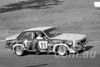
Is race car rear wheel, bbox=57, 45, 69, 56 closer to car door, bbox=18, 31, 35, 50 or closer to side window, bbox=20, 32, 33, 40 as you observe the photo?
car door, bbox=18, 31, 35, 50

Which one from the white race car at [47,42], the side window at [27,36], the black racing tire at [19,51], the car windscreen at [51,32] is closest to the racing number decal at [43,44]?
the white race car at [47,42]

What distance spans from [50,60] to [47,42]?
1258mm

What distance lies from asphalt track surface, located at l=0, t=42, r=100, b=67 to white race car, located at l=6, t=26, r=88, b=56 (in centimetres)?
39

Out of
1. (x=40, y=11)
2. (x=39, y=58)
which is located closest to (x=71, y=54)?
(x=39, y=58)

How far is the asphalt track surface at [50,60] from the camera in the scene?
1219 cm

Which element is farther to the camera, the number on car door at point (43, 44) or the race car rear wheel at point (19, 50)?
the race car rear wheel at point (19, 50)

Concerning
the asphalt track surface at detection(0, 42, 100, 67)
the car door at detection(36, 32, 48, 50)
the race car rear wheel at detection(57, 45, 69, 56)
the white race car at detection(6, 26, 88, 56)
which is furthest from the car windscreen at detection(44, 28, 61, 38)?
the asphalt track surface at detection(0, 42, 100, 67)

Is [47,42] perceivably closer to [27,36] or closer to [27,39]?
[27,39]

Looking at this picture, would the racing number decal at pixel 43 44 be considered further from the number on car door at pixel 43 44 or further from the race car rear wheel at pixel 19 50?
the race car rear wheel at pixel 19 50

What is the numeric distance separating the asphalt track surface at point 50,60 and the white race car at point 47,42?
39 cm

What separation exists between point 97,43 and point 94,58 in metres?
4.33

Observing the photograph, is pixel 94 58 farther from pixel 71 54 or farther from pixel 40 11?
pixel 40 11

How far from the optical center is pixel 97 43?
1712 cm

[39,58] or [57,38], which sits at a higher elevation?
[57,38]
